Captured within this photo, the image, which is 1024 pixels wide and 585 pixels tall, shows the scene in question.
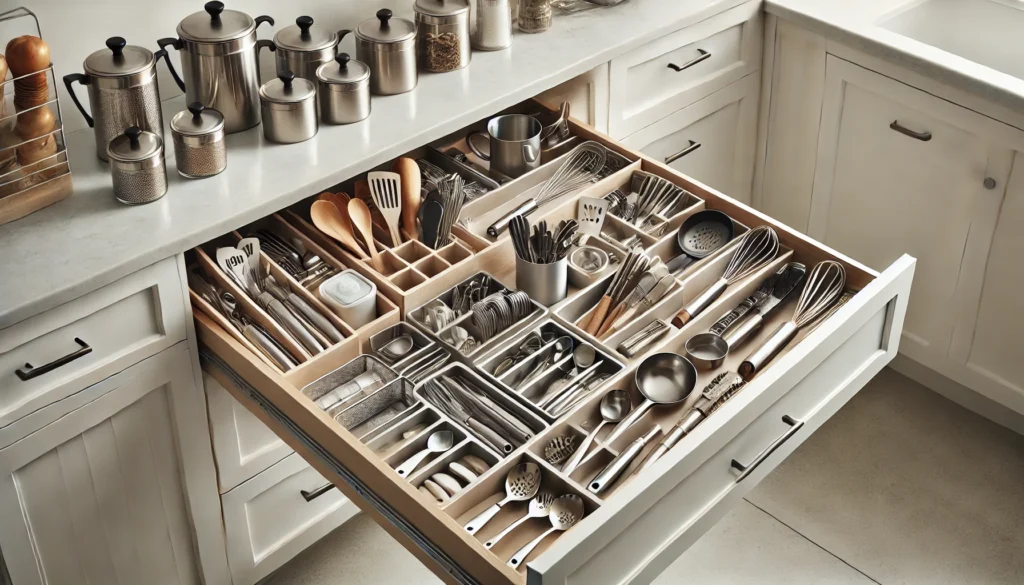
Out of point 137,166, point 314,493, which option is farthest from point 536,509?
point 137,166

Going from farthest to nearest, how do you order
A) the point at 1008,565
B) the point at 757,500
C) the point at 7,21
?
1. the point at 757,500
2. the point at 1008,565
3. the point at 7,21

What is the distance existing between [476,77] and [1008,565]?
1475 mm

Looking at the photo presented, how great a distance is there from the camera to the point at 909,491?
2.37 m

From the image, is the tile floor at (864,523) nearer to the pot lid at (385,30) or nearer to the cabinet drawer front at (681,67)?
the cabinet drawer front at (681,67)

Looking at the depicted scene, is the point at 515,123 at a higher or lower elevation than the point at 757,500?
higher

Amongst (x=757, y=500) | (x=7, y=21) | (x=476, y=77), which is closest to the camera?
(x=7, y=21)

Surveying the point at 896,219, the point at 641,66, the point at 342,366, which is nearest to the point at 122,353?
the point at 342,366

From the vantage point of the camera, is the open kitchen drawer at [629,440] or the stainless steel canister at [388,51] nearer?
the open kitchen drawer at [629,440]

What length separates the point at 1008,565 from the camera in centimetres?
221

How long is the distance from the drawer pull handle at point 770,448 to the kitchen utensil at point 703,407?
0.27ft

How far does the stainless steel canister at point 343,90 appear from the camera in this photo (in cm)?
186

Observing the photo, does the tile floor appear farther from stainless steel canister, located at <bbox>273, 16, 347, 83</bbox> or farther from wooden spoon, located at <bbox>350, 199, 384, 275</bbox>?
stainless steel canister, located at <bbox>273, 16, 347, 83</bbox>

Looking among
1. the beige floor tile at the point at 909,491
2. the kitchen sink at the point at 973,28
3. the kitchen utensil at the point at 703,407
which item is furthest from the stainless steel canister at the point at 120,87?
the kitchen sink at the point at 973,28

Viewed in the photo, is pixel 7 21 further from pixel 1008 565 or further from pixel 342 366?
pixel 1008 565
